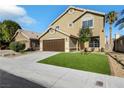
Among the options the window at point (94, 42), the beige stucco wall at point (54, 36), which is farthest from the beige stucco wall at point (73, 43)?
the window at point (94, 42)

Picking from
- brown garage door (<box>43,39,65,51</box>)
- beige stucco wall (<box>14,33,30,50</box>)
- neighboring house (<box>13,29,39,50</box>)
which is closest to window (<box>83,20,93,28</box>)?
brown garage door (<box>43,39,65,51</box>)

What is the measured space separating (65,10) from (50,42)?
7122 millimetres

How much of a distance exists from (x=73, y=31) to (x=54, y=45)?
4473 millimetres

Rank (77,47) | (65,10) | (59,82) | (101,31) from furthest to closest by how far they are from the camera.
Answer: (65,10) < (77,47) < (101,31) < (59,82)

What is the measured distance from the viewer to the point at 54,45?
27.3 metres

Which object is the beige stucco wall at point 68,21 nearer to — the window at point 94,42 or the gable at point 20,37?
the window at point 94,42

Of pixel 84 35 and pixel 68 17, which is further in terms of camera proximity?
pixel 68 17

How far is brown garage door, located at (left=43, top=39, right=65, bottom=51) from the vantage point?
26167 mm

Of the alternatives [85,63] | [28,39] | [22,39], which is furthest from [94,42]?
[22,39]

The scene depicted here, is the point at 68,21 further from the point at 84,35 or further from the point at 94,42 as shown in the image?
the point at 84,35

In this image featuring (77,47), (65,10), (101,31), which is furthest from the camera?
(65,10)
